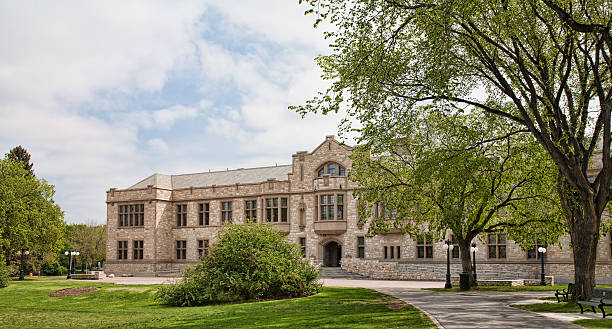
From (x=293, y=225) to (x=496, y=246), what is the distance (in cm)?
1627

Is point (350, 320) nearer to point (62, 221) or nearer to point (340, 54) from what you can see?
point (340, 54)

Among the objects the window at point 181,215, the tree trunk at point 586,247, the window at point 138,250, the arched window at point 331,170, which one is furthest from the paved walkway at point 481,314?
the window at point 138,250

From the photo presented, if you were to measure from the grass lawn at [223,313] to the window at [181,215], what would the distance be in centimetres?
2450

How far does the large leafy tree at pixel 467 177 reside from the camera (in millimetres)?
18922

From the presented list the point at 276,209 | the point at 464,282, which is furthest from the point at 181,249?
the point at 464,282

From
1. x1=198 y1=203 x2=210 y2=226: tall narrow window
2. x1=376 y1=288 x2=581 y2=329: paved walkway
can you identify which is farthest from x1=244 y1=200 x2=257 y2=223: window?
x1=376 y1=288 x2=581 y2=329: paved walkway

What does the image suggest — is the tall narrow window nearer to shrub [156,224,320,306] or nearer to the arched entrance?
the arched entrance

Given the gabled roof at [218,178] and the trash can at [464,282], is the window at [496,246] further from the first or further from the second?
the gabled roof at [218,178]

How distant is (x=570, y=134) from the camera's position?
1667 cm

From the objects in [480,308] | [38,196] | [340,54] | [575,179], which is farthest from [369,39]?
[38,196]

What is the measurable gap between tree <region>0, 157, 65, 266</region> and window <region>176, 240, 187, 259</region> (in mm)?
10007

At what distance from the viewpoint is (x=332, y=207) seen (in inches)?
1738

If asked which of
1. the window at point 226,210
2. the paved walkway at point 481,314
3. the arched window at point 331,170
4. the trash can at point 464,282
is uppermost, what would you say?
the arched window at point 331,170

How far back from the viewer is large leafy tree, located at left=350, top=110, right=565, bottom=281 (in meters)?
18.9
